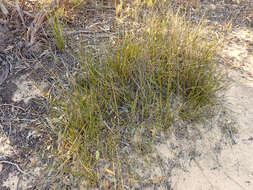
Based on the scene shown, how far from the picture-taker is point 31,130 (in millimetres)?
1573

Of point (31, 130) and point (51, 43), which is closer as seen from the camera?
point (31, 130)

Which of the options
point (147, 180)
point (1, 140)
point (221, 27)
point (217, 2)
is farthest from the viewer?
point (217, 2)

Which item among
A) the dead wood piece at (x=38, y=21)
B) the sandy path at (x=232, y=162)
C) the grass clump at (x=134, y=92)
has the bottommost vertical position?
the sandy path at (x=232, y=162)

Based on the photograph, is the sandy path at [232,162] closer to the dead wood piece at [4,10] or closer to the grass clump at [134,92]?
the grass clump at [134,92]

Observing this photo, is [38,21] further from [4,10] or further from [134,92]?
[134,92]

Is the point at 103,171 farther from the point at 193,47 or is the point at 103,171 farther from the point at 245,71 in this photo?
the point at 245,71

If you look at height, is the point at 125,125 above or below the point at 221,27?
below

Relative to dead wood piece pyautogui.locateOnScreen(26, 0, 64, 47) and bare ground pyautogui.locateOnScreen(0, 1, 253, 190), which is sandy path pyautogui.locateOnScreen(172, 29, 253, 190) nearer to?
bare ground pyautogui.locateOnScreen(0, 1, 253, 190)

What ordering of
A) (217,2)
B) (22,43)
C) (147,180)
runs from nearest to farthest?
(147,180) → (22,43) → (217,2)

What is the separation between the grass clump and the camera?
1479mm

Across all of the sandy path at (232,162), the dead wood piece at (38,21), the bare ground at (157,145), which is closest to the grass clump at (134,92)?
the bare ground at (157,145)

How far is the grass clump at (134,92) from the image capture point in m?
1.48

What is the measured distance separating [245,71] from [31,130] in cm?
194

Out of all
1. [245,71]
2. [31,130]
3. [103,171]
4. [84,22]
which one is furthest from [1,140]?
[245,71]
